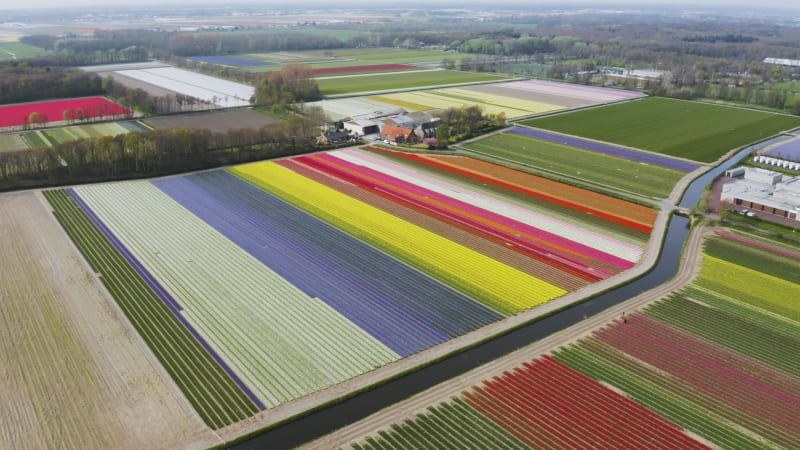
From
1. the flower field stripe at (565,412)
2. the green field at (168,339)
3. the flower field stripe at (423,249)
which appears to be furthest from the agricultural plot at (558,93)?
the green field at (168,339)

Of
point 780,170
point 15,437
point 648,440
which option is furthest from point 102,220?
point 780,170

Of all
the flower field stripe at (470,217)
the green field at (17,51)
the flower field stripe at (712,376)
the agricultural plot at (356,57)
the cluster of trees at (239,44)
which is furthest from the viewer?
the cluster of trees at (239,44)

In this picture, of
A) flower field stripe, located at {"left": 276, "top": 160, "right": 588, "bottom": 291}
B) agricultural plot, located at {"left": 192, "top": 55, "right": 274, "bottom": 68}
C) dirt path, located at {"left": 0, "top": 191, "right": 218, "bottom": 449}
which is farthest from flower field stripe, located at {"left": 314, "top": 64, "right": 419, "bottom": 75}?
dirt path, located at {"left": 0, "top": 191, "right": 218, "bottom": 449}

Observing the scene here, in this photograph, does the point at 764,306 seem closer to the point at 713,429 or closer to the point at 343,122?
the point at 713,429

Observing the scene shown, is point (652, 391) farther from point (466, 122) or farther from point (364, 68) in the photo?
point (364, 68)

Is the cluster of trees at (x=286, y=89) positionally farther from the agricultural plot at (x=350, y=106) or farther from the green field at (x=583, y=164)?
the green field at (x=583, y=164)
